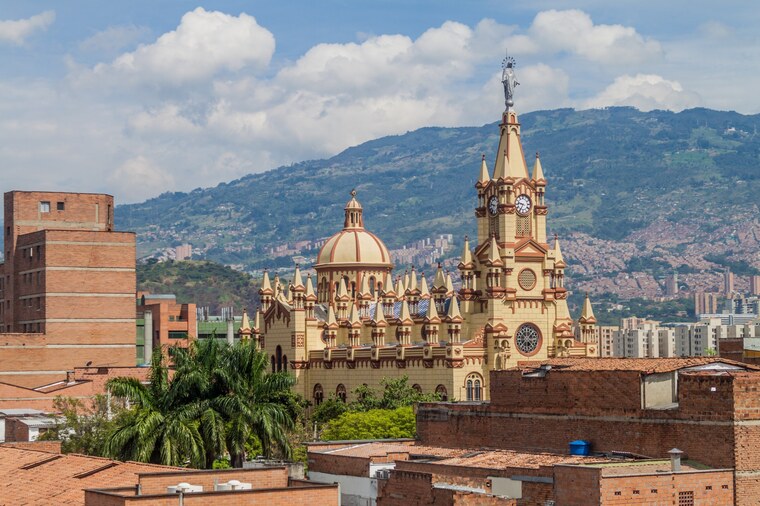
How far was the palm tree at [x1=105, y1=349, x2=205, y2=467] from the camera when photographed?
62.5m

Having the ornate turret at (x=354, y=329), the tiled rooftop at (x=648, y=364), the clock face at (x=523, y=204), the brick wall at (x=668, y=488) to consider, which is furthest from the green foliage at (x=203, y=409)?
the ornate turret at (x=354, y=329)

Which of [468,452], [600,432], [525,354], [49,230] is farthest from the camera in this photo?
[49,230]

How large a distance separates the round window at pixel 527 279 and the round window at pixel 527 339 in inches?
130

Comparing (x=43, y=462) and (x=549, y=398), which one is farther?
(x=549, y=398)

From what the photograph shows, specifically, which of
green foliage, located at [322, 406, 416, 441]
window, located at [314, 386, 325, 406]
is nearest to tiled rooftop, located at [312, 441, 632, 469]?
green foliage, located at [322, 406, 416, 441]

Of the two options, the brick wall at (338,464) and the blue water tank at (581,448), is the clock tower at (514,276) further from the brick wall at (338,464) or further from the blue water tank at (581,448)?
the blue water tank at (581,448)

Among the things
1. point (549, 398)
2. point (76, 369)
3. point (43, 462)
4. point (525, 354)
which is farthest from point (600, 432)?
point (76, 369)

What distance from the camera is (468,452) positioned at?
6284cm

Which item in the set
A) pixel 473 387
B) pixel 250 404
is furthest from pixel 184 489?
pixel 473 387

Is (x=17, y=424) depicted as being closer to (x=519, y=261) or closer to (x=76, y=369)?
(x=76, y=369)

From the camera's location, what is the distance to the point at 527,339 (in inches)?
4993

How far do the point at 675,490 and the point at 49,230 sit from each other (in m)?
97.4

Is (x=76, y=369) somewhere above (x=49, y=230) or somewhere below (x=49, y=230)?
below

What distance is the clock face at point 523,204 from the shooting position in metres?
130
